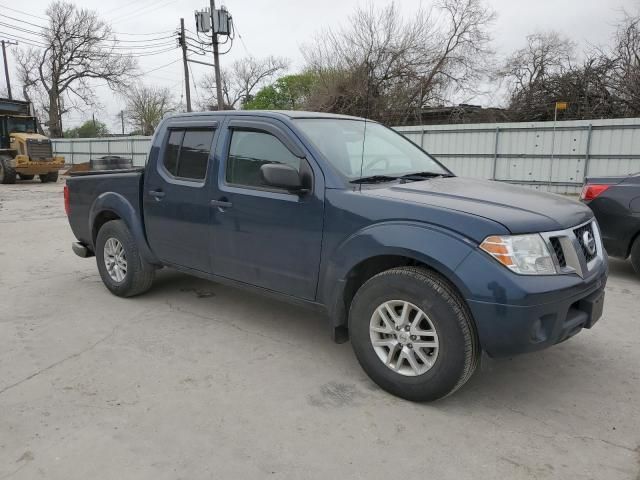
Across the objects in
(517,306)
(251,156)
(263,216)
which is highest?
(251,156)

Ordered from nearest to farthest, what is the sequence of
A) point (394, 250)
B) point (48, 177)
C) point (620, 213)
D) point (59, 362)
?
1. point (394, 250)
2. point (59, 362)
3. point (620, 213)
4. point (48, 177)

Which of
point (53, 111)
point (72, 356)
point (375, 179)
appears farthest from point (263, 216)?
point (53, 111)

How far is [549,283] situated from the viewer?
8.89 feet

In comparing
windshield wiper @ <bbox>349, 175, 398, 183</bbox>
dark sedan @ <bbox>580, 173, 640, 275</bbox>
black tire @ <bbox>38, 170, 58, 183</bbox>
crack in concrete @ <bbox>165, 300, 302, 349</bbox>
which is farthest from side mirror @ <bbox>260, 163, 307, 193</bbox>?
black tire @ <bbox>38, 170, 58, 183</bbox>

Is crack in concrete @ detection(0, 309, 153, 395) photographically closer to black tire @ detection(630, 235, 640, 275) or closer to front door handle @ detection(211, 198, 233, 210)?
front door handle @ detection(211, 198, 233, 210)

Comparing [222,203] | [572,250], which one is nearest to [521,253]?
[572,250]

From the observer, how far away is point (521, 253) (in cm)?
273

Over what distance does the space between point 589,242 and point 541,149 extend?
13056 mm

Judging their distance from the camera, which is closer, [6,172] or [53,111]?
[6,172]

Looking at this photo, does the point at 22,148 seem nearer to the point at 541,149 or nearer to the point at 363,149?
the point at 541,149

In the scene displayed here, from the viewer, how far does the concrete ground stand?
2.52 metres

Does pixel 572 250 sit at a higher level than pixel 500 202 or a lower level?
lower

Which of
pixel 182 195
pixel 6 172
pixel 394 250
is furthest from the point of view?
pixel 6 172

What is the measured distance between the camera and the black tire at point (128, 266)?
4.86 metres
